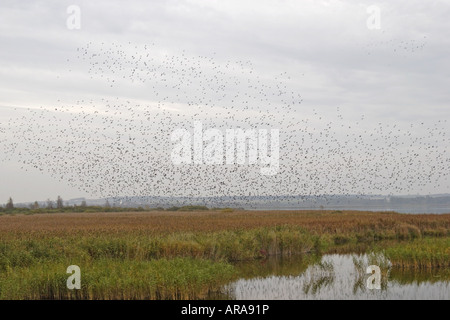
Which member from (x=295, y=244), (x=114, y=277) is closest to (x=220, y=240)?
(x=295, y=244)

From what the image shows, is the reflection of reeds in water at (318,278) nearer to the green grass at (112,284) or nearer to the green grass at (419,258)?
the green grass at (419,258)

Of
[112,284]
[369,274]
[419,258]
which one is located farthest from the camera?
[419,258]

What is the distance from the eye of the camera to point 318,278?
21.3 metres

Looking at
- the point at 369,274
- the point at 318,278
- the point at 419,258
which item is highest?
the point at 419,258

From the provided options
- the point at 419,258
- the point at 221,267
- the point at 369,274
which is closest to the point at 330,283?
the point at 369,274

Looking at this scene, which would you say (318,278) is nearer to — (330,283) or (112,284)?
(330,283)

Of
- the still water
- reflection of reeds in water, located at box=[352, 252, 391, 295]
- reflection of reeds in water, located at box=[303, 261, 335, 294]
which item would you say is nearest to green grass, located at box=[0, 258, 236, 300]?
the still water

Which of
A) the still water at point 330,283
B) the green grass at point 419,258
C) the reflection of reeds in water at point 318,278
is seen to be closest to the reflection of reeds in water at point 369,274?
the still water at point 330,283

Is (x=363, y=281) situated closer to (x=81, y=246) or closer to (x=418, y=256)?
(x=418, y=256)

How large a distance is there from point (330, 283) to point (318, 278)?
1.19 metres

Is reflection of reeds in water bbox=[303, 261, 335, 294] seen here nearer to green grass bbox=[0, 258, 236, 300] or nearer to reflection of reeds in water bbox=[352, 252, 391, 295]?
reflection of reeds in water bbox=[352, 252, 391, 295]

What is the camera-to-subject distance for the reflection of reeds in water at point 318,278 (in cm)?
1917

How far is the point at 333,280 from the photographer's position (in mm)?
20766

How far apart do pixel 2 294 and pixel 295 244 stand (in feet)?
63.5
